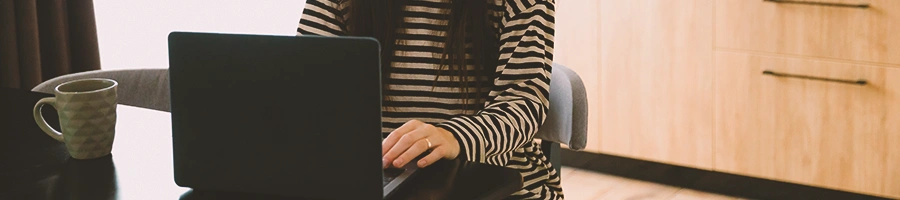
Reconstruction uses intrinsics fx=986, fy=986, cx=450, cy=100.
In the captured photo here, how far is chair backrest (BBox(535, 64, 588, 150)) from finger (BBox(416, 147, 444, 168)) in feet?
1.37

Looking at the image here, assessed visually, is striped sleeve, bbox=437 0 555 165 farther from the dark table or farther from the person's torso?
the dark table

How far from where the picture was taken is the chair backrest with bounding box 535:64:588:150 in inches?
57.2

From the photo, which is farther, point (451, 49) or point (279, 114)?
point (451, 49)

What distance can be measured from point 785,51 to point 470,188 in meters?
1.90

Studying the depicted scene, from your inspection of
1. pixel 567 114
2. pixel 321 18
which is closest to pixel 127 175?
pixel 321 18

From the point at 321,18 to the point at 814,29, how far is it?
1.59 metres

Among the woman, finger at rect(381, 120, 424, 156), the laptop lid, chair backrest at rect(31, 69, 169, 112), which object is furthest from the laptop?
chair backrest at rect(31, 69, 169, 112)

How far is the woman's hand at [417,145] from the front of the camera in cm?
102

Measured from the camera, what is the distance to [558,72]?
150 cm

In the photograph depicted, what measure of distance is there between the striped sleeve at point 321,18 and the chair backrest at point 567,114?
0.34m

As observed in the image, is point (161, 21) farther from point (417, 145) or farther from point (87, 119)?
point (417, 145)

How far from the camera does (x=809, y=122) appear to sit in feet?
8.73

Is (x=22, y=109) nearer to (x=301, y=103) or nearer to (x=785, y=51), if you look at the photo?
(x=301, y=103)

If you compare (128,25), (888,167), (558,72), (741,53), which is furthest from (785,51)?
(128,25)
